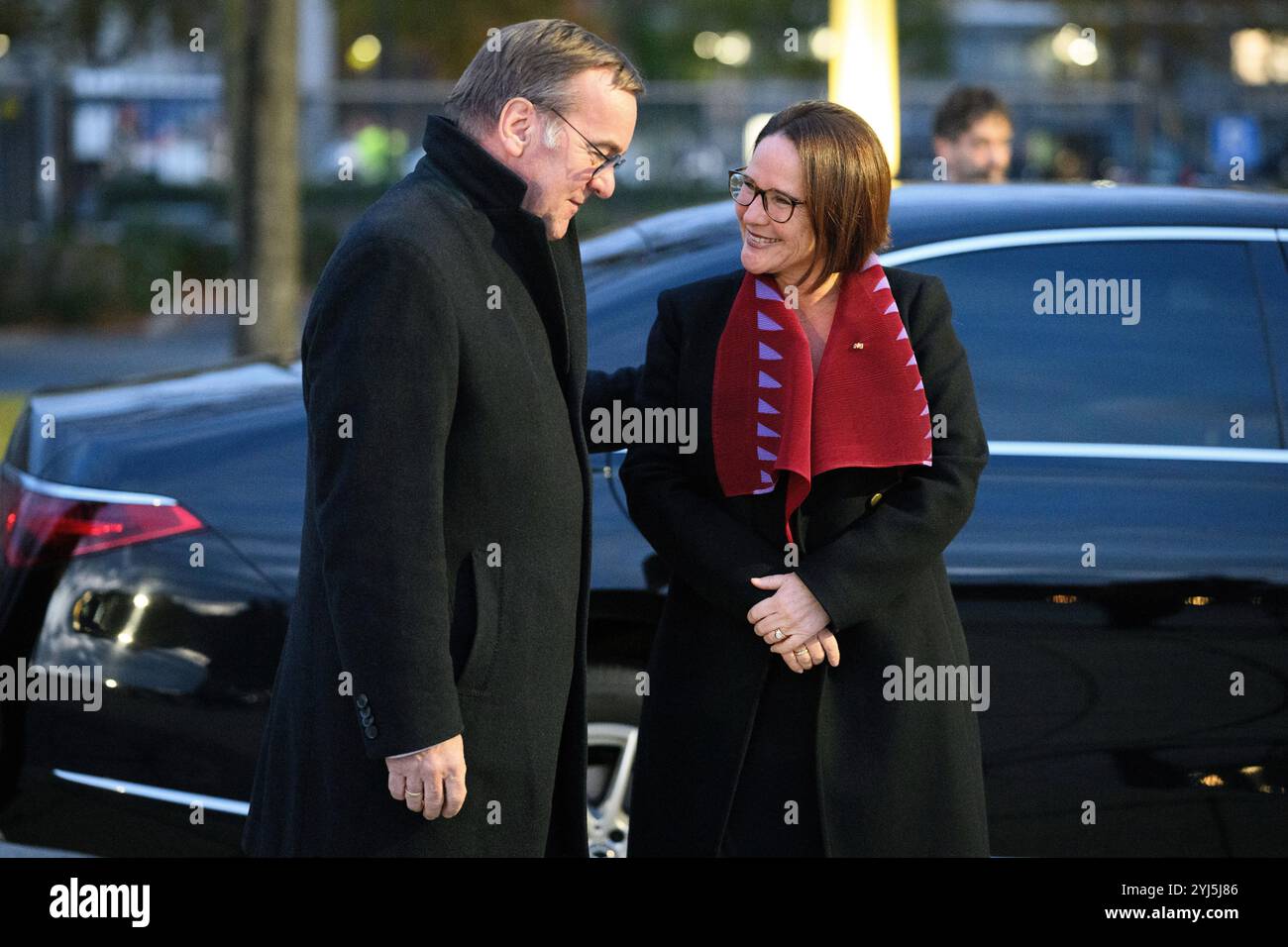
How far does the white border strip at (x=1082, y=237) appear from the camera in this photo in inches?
138

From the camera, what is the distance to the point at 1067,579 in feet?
10.8

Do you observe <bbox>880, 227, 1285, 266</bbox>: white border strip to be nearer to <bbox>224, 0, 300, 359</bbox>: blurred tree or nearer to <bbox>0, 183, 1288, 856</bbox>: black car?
<bbox>0, 183, 1288, 856</bbox>: black car

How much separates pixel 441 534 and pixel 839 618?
705mm

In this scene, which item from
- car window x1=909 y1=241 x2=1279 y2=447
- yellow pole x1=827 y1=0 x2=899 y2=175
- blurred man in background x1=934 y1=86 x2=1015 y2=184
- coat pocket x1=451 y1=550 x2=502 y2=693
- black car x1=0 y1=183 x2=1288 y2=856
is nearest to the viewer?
coat pocket x1=451 y1=550 x2=502 y2=693

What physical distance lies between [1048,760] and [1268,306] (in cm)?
107

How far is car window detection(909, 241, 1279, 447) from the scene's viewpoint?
11.2 feet

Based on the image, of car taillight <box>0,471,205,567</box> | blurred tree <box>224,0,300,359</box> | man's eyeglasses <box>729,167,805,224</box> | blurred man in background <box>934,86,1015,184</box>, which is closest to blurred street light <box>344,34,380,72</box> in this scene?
blurred tree <box>224,0,300,359</box>

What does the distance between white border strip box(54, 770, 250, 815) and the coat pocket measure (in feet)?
4.01

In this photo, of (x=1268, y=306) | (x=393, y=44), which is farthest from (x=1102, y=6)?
(x=1268, y=306)

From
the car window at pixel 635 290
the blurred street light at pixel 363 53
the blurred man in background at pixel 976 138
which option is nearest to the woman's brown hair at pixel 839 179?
the car window at pixel 635 290

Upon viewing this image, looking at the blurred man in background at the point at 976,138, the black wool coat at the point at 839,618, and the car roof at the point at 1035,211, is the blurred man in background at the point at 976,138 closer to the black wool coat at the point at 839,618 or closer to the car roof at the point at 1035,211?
the car roof at the point at 1035,211

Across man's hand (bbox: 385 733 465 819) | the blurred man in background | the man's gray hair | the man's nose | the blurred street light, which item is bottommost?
man's hand (bbox: 385 733 465 819)
